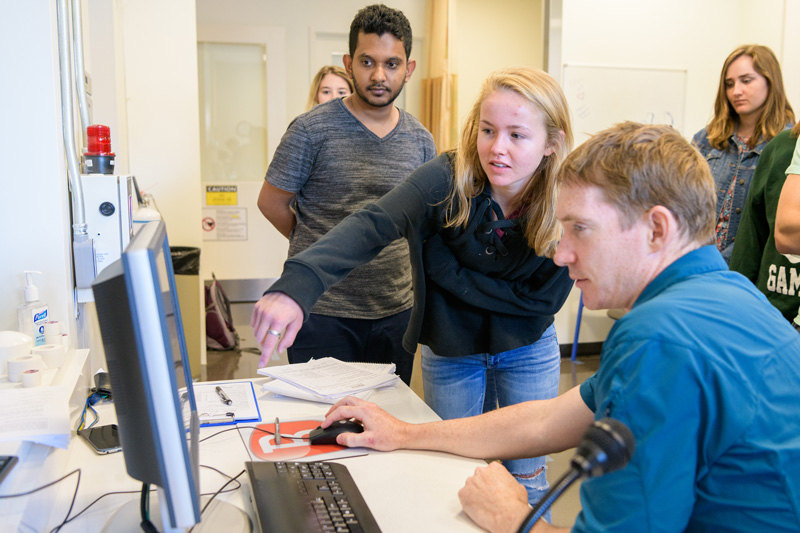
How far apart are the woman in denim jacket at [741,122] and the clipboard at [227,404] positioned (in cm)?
226

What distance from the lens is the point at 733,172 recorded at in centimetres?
291

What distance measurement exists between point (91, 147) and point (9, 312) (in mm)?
505

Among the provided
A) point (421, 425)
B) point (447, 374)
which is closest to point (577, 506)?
point (447, 374)

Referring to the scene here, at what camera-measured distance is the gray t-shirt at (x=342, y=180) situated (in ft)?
6.64

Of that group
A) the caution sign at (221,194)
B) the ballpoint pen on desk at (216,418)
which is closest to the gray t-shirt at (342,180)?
the ballpoint pen on desk at (216,418)

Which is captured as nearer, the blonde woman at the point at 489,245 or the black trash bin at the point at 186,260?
the blonde woman at the point at 489,245

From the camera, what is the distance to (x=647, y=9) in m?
4.27

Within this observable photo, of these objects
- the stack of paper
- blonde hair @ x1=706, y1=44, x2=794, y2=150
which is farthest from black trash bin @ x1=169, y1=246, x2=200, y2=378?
blonde hair @ x1=706, y1=44, x2=794, y2=150

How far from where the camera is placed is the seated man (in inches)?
29.3

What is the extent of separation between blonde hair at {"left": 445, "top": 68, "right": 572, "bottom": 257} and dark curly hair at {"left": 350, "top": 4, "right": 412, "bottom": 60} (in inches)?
22.0

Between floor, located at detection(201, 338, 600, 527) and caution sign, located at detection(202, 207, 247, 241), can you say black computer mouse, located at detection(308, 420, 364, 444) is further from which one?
caution sign, located at detection(202, 207, 247, 241)

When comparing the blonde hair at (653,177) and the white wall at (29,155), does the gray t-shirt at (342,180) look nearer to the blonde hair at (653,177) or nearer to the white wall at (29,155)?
the white wall at (29,155)

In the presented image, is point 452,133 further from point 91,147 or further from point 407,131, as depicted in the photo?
point 91,147

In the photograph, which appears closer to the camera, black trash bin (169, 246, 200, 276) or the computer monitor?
the computer monitor
